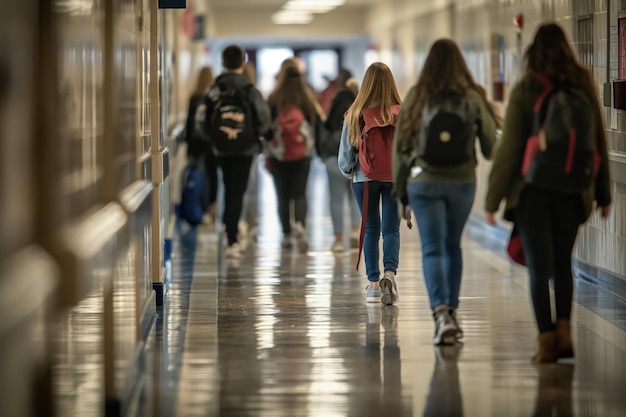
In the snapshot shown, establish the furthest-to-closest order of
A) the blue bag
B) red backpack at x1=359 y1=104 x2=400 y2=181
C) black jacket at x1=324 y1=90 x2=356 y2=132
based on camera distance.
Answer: the blue bag < black jacket at x1=324 y1=90 x2=356 y2=132 < red backpack at x1=359 y1=104 x2=400 y2=181

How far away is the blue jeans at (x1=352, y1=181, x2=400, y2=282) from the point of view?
7.74 m

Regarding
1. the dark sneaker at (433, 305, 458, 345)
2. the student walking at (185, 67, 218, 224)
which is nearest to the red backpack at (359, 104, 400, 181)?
the dark sneaker at (433, 305, 458, 345)

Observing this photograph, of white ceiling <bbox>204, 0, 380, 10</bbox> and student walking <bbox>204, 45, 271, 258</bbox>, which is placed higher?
white ceiling <bbox>204, 0, 380, 10</bbox>

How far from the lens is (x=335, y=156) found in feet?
34.9

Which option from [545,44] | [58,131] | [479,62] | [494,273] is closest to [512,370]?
[545,44]

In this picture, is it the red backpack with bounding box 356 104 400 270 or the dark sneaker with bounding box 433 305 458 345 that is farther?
the red backpack with bounding box 356 104 400 270

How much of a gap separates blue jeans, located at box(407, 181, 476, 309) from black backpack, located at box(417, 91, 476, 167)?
133mm

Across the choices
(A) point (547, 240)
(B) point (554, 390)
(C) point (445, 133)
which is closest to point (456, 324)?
(A) point (547, 240)

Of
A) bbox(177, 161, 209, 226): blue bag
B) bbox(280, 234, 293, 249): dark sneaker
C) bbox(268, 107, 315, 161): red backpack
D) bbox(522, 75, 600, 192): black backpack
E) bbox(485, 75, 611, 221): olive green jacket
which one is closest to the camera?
bbox(522, 75, 600, 192): black backpack

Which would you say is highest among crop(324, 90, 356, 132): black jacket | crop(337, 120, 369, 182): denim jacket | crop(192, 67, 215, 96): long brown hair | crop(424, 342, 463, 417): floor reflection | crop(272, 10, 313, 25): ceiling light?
crop(272, 10, 313, 25): ceiling light

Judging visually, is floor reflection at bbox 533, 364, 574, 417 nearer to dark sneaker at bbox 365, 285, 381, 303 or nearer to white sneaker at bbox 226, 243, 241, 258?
dark sneaker at bbox 365, 285, 381, 303

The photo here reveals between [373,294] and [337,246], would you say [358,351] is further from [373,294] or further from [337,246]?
[337,246]

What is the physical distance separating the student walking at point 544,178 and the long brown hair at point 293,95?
16.6 ft

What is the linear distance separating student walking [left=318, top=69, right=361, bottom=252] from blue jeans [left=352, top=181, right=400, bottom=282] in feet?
7.71
